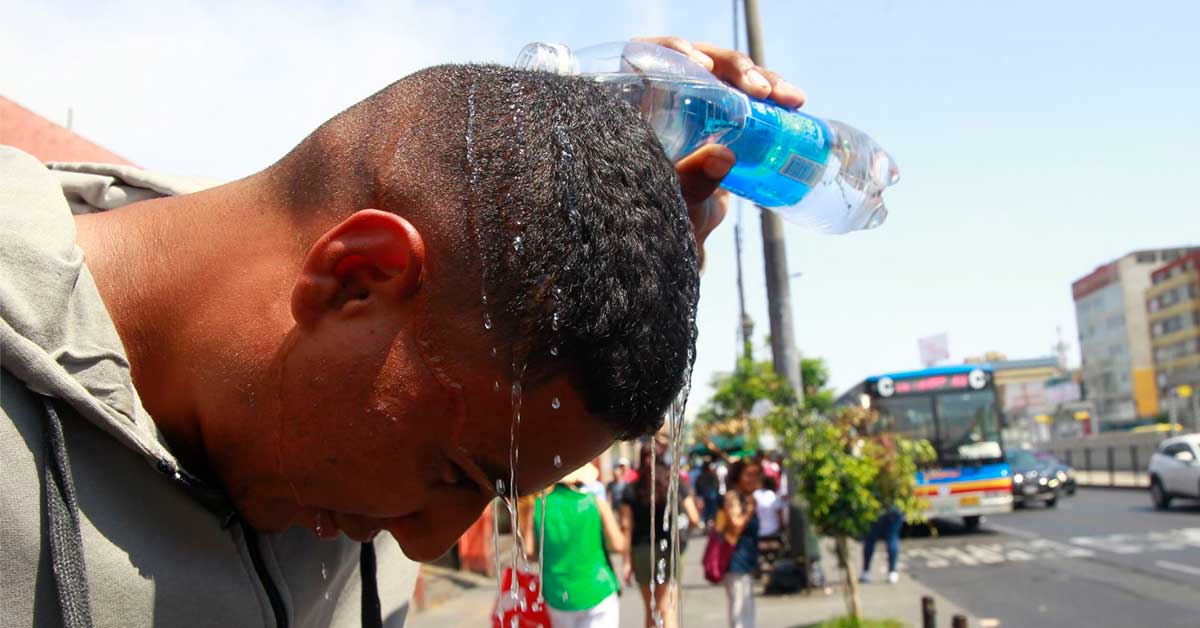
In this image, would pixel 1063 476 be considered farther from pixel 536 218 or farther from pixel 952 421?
pixel 536 218

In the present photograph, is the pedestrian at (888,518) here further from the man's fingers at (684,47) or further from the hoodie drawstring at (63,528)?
the hoodie drawstring at (63,528)

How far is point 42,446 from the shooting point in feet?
3.81

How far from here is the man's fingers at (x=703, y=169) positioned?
67.7 inches

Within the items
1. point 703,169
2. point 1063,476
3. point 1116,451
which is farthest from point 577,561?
point 1116,451

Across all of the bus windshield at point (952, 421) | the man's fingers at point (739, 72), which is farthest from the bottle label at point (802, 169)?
the bus windshield at point (952, 421)

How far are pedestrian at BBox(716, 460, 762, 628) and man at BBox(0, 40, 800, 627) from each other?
7.84m

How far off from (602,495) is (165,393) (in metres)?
6.13

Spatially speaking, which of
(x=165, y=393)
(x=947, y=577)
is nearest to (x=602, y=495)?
(x=165, y=393)

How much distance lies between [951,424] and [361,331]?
18811mm

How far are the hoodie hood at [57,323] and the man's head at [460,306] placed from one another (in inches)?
6.8

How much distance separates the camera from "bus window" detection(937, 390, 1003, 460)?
18.6 metres

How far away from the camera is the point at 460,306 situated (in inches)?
51.1

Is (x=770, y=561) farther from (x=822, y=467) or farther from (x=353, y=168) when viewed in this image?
(x=353, y=168)

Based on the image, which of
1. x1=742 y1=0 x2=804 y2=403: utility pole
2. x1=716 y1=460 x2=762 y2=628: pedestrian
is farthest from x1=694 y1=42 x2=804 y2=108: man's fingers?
x1=742 y1=0 x2=804 y2=403: utility pole
